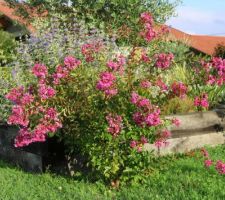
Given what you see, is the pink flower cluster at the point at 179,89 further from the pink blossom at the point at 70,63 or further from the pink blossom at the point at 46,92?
the pink blossom at the point at 46,92

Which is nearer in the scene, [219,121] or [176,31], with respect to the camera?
[219,121]

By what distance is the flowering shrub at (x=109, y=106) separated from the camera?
736 centimetres

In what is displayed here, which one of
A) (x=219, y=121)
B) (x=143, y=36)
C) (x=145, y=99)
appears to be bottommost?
(x=219, y=121)

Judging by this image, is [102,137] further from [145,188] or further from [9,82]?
[9,82]

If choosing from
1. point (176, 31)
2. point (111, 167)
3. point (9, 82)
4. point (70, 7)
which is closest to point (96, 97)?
point (111, 167)

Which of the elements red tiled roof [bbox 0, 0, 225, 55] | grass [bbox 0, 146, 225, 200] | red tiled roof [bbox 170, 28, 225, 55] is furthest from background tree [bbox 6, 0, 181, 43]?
grass [bbox 0, 146, 225, 200]

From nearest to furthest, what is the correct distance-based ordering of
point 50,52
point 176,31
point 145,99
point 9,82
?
point 145,99 < point 50,52 < point 9,82 < point 176,31

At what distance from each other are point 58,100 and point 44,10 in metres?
14.9

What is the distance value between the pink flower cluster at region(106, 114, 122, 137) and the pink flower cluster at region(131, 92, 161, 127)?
219 millimetres

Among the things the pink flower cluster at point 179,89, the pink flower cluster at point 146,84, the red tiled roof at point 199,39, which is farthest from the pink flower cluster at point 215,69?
the red tiled roof at point 199,39

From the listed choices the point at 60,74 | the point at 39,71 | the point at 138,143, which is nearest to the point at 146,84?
the point at 138,143

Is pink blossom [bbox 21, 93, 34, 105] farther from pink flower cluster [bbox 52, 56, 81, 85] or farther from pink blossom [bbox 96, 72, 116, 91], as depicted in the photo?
pink blossom [bbox 96, 72, 116, 91]

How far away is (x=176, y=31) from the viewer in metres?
36.0

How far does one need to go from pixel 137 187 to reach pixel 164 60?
1.81 meters
